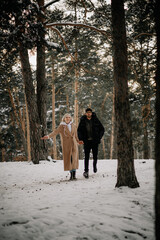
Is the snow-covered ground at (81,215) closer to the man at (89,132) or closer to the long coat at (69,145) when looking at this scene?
the long coat at (69,145)

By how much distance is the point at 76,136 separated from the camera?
6242 millimetres

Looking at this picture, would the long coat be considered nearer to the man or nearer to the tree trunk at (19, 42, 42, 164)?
the man

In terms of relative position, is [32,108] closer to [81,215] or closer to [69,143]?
[69,143]

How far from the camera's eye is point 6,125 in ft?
72.1

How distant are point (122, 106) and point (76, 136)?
267 centimetres

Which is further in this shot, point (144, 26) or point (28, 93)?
point (28, 93)

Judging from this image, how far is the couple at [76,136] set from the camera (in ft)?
19.5

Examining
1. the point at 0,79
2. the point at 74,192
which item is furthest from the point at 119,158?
the point at 0,79

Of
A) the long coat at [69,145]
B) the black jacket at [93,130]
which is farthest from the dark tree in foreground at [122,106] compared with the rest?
the black jacket at [93,130]

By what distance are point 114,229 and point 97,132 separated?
13.1 ft

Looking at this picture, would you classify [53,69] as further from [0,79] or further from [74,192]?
[74,192]

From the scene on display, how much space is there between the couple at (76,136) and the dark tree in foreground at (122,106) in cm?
217

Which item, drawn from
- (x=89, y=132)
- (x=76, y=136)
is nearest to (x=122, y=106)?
(x=89, y=132)

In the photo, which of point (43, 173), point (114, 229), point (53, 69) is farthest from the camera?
point (53, 69)
